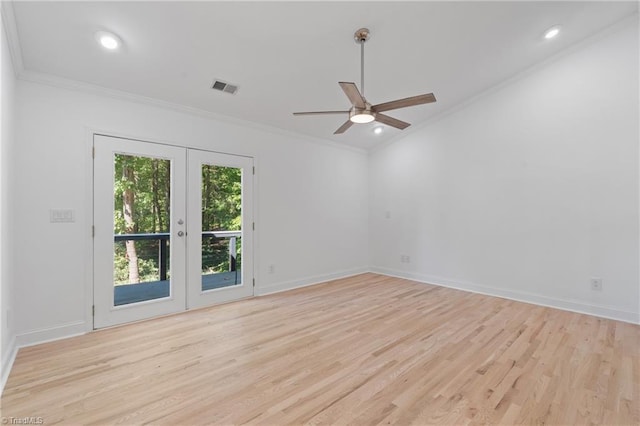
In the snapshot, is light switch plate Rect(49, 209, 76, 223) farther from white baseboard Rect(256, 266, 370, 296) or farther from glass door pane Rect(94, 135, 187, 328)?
white baseboard Rect(256, 266, 370, 296)

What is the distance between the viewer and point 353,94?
94.7 inches

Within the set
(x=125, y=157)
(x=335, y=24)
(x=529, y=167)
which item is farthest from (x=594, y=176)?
(x=125, y=157)

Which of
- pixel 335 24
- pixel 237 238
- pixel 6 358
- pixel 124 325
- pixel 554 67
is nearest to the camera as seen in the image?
pixel 6 358

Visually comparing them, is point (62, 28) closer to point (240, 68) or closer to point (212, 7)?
point (212, 7)

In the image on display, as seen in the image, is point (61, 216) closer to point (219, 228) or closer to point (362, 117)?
point (219, 228)

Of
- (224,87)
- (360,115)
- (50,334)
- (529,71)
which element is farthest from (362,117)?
(50,334)

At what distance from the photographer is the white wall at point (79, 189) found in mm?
2643

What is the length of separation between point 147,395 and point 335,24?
3353mm

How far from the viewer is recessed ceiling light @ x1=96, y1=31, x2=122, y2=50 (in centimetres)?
239

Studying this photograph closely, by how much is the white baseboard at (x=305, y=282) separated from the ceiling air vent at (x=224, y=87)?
273cm

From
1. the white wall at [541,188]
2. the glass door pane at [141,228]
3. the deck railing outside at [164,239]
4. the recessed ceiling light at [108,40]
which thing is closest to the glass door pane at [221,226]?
the deck railing outside at [164,239]

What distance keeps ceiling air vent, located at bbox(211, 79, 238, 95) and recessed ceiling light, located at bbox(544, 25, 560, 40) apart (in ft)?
12.0

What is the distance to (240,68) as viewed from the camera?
3.11m

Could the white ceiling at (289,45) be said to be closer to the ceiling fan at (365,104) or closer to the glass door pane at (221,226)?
the ceiling fan at (365,104)
